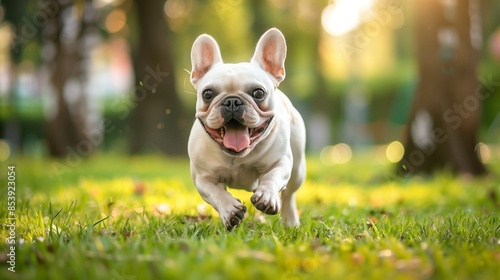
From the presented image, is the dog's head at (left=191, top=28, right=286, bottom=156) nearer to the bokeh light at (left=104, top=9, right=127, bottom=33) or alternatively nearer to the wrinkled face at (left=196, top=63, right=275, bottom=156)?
the wrinkled face at (left=196, top=63, right=275, bottom=156)

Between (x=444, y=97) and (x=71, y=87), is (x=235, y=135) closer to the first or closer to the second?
(x=444, y=97)

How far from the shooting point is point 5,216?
13.5 feet

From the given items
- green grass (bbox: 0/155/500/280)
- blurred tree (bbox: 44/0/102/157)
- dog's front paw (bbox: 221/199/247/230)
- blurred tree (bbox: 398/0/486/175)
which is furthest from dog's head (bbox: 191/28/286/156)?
blurred tree (bbox: 44/0/102/157)

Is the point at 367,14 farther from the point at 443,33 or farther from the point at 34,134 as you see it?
the point at 34,134

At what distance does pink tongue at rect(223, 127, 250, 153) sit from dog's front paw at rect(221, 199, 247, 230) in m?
0.34

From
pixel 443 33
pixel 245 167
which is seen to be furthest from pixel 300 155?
pixel 443 33

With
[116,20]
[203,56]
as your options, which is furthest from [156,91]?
[203,56]

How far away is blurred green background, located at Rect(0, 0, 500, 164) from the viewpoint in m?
14.5

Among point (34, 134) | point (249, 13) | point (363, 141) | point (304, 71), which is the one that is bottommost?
point (363, 141)

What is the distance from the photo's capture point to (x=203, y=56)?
4043mm

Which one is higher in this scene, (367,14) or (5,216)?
(367,14)

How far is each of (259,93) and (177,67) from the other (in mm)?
18617

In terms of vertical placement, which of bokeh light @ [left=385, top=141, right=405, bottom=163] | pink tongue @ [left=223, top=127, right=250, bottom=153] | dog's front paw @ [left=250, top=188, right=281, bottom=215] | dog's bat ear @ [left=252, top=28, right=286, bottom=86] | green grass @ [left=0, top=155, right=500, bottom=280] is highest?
dog's bat ear @ [left=252, top=28, right=286, bottom=86]

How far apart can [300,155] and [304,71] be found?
26135mm
